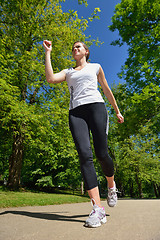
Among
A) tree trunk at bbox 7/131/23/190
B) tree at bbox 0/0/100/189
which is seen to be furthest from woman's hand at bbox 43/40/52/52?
tree trunk at bbox 7/131/23/190

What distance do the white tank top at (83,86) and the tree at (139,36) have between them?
652 cm

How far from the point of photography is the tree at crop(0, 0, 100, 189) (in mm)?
8266

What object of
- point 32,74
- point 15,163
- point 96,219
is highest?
point 32,74

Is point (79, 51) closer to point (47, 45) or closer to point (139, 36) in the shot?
point (47, 45)

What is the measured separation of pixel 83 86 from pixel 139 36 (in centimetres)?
839

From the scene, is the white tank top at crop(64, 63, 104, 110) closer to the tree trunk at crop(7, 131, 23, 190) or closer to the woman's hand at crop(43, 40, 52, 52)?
the woman's hand at crop(43, 40, 52, 52)

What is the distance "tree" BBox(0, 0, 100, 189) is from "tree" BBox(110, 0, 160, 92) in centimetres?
250

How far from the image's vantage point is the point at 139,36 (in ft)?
30.6

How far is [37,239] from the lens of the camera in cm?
143

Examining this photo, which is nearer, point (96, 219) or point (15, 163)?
point (96, 219)

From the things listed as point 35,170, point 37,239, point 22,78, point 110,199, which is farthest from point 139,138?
point 37,239

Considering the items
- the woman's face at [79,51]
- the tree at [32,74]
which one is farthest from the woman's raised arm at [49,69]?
the tree at [32,74]

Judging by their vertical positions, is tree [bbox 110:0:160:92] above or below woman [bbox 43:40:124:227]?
above

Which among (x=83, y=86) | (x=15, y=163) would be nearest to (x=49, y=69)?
(x=83, y=86)
